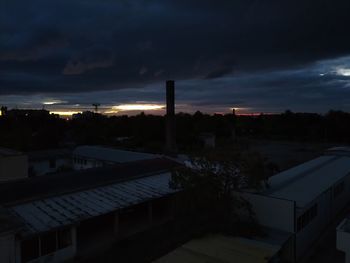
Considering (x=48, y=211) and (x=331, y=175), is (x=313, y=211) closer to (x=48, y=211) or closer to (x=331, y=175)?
(x=331, y=175)

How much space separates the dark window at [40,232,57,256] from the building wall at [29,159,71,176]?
26696mm

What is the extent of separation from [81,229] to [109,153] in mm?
21266

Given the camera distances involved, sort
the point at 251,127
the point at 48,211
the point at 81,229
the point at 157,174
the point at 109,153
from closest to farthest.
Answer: the point at 48,211 → the point at 81,229 → the point at 157,174 → the point at 109,153 → the point at 251,127

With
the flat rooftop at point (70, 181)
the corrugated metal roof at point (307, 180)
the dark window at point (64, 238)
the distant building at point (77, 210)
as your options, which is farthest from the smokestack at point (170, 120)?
the dark window at point (64, 238)

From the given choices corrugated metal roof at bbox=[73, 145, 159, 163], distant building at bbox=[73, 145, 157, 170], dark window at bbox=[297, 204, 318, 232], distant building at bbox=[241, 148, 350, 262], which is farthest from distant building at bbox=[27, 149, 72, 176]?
dark window at bbox=[297, 204, 318, 232]

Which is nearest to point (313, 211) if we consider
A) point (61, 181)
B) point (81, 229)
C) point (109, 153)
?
point (81, 229)

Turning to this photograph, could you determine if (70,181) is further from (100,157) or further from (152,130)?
(152,130)

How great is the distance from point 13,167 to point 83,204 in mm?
13468

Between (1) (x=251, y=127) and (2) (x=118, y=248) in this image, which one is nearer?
(2) (x=118, y=248)

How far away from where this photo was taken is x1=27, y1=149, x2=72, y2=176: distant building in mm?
A: 39688

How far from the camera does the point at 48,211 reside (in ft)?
51.4

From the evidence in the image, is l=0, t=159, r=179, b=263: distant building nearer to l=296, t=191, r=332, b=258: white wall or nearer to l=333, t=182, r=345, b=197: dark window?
l=296, t=191, r=332, b=258: white wall

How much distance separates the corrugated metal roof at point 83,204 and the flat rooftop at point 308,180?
7317mm

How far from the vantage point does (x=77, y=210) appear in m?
16.0
